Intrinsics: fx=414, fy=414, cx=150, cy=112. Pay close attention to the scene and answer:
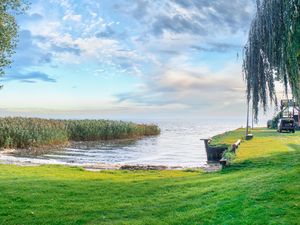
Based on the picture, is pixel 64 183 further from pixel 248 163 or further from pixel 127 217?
pixel 248 163

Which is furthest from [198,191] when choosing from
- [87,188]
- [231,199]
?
[87,188]

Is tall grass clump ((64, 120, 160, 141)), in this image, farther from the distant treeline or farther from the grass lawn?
the grass lawn

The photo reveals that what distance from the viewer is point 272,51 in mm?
15586

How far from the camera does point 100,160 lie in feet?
111

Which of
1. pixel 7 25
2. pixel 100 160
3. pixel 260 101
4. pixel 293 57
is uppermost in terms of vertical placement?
pixel 7 25

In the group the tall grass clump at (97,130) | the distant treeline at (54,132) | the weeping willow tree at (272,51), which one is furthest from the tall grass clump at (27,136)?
the weeping willow tree at (272,51)

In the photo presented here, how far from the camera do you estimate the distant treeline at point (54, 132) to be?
40.2 metres

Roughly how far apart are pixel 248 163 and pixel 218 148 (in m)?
13.3

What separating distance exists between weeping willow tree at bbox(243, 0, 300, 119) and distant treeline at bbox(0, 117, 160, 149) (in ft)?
91.6

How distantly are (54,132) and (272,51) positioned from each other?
114ft

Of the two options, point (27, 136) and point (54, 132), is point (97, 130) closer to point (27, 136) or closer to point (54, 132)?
point (54, 132)

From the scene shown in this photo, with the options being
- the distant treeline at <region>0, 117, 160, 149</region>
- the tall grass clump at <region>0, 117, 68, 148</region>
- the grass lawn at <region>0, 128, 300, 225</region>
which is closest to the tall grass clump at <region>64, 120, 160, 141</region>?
Answer: the distant treeline at <region>0, 117, 160, 149</region>

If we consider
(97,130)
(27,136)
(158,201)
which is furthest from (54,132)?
(158,201)

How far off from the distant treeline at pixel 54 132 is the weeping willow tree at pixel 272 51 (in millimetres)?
27921
